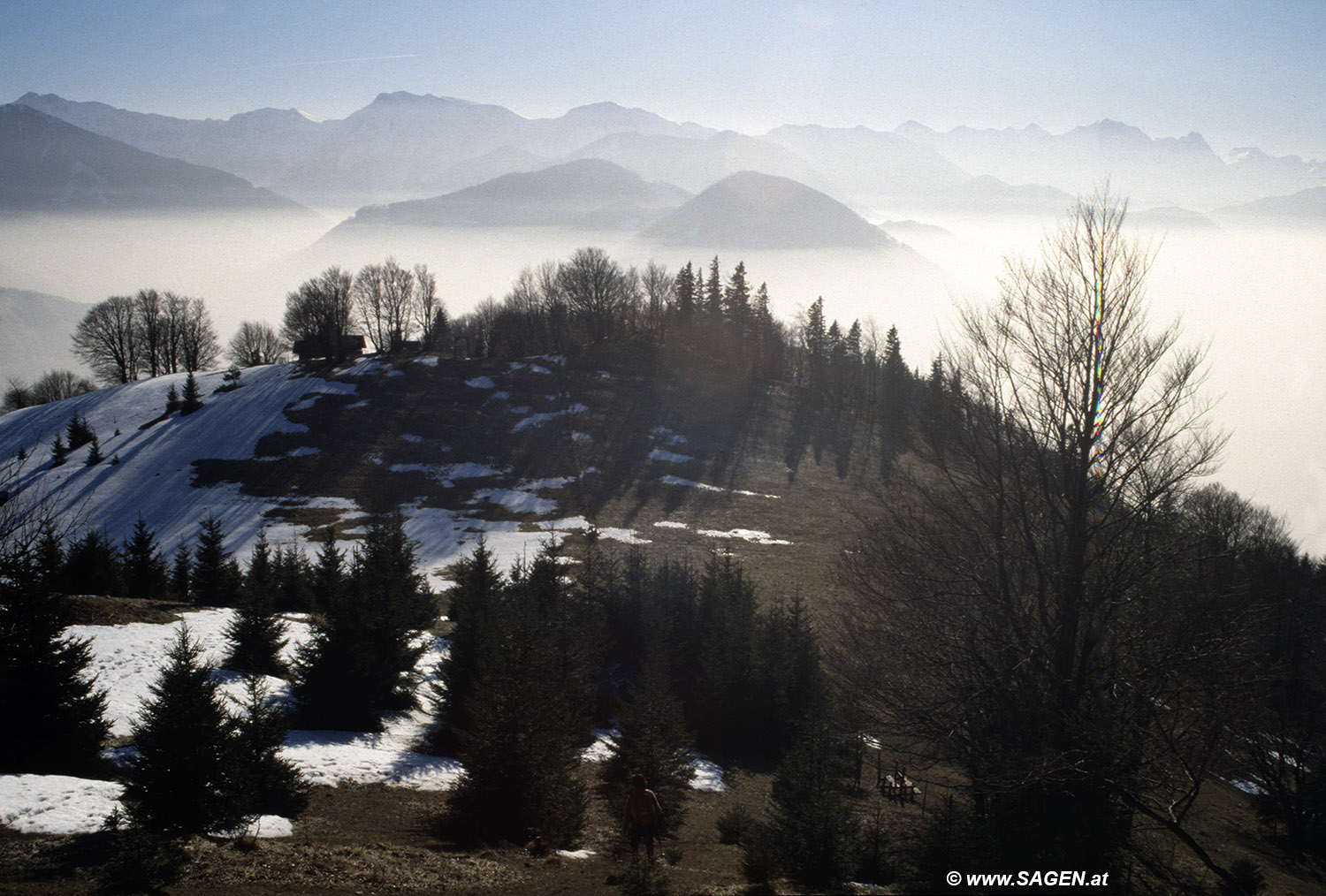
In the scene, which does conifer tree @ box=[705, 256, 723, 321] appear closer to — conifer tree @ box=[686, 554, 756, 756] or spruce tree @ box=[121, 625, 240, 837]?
conifer tree @ box=[686, 554, 756, 756]

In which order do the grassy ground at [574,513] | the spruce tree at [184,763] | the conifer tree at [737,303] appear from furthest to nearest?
the conifer tree at [737,303]
the spruce tree at [184,763]
the grassy ground at [574,513]

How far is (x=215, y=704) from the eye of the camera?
11.6 meters

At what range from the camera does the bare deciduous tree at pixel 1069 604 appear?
35.8ft

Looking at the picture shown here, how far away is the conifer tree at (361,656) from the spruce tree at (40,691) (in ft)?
18.5

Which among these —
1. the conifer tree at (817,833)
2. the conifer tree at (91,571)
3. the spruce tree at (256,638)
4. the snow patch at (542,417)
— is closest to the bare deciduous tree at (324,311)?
the snow patch at (542,417)

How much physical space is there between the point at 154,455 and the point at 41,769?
5970cm

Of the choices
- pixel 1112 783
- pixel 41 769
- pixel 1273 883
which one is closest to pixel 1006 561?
pixel 1112 783

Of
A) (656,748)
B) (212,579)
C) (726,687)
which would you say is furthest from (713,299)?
(656,748)

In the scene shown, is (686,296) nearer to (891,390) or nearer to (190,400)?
(891,390)

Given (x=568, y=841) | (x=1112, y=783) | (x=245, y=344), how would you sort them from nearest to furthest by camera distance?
(x=1112, y=783)
(x=568, y=841)
(x=245, y=344)

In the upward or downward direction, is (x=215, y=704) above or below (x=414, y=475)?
above

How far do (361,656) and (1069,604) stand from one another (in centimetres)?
1719

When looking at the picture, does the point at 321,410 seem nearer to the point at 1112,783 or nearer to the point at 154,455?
the point at 154,455

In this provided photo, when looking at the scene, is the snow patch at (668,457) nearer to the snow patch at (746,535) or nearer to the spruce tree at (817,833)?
the snow patch at (746,535)
